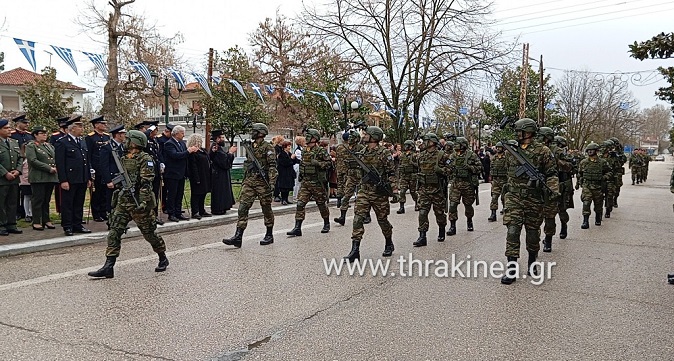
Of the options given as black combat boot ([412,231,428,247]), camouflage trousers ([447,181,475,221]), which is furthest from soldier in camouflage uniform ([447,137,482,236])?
black combat boot ([412,231,428,247])

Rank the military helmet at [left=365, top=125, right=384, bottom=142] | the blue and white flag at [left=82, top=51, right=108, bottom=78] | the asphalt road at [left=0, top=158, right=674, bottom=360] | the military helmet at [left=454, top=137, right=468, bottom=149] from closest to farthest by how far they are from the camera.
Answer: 1. the asphalt road at [left=0, top=158, right=674, bottom=360]
2. the military helmet at [left=365, top=125, right=384, bottom=142]
3. the military helmet at [left=454, top=137, right=468, bottom=149]
4. the blue and white flag at [left=82, top=51, right=108, bottom=78]

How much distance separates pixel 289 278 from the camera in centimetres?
650

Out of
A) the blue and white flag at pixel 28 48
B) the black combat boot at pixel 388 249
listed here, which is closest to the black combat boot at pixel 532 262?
the black combat boot at pixel 388 249

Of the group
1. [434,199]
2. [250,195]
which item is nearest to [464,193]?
[434,199]

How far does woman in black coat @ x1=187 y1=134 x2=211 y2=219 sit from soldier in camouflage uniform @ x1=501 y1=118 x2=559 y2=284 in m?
6.68

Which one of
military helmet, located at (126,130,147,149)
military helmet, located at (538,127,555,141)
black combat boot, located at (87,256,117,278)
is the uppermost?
military helmet, located at (538,127,555,141)

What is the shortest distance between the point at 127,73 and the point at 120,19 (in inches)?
121

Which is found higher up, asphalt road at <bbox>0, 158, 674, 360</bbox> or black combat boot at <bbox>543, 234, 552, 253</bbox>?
black combat boot at <bbox>543, 234, 552, 253</bbox>

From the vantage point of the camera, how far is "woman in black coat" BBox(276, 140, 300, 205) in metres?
13.5

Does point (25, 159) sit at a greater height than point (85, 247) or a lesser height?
greater

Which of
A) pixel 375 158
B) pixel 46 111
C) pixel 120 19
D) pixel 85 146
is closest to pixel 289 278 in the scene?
pixel 375 158

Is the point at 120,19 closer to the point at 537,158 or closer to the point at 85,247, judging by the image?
the point at 85,247

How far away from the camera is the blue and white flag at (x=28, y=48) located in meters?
10.3

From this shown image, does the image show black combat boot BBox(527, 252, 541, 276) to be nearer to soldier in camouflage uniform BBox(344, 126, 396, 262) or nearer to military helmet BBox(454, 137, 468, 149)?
soldier in camouflage uniform BBox(344, 126, 396, 262)
